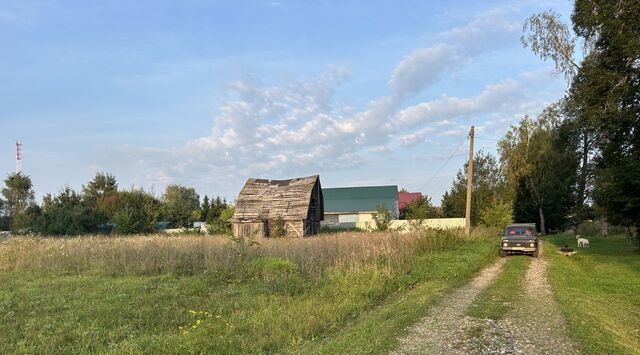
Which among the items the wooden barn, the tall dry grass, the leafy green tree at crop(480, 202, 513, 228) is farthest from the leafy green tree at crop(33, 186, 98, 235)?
the leafy green tree at crop(480, 202, 513, 228)

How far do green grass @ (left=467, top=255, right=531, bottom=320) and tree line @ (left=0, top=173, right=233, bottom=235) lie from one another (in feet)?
107

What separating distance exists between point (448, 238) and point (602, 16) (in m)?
13.5

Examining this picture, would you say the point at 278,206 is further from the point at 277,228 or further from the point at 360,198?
the point at 360,198

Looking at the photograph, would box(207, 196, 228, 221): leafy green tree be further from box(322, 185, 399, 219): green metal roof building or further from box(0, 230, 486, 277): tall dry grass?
box(0, 230, 486, 277): tall dry grass

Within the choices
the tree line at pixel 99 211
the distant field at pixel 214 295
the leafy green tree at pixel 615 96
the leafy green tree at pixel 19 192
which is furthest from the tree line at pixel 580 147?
the leafy green tree at pixel 19 192

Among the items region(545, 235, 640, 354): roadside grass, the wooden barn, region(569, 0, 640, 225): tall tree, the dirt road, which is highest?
region(569, 0, 640, 225): tall tree

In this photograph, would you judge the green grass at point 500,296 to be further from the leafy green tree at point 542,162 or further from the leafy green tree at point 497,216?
the leafy green tree at point 542,162

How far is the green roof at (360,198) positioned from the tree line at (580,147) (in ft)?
36.8

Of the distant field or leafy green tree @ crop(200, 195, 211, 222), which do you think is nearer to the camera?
the distant field

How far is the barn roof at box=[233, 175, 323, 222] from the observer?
154 feet

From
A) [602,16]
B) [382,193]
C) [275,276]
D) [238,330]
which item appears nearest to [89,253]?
[275,276]

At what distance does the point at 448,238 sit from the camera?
2759 centimetres

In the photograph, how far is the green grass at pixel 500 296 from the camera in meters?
10.8

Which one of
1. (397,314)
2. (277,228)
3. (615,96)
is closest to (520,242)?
(615,96)
